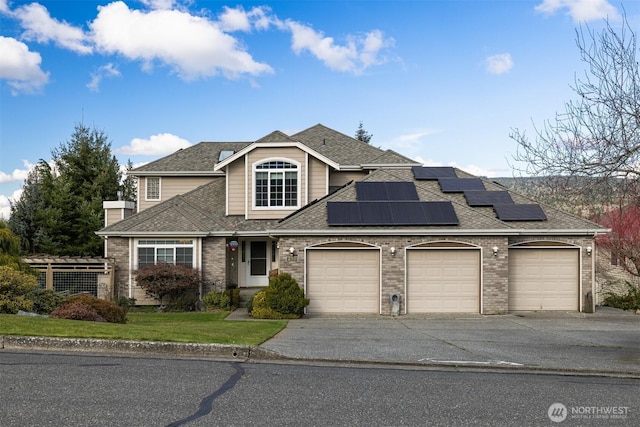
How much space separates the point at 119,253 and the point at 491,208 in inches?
574

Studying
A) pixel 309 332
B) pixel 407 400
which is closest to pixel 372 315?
pixel 309 332

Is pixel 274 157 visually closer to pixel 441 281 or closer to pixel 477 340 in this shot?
pixel 441 281

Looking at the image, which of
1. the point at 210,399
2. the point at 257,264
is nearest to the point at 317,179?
the point at 257,264

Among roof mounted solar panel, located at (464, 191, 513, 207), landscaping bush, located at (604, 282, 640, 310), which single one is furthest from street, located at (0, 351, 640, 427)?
landscaping bush, located at (604, 282, 640, 310)

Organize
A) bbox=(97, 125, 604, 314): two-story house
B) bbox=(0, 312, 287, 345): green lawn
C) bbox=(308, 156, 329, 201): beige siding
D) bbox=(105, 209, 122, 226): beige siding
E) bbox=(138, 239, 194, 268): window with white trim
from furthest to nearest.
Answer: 1. bbox=(105, 209, 122, 226): beige siding
2. bbox=(308, 156, 329, 201): beige siding
3. bbox=(138, 239, 194, 268): window with white trim
4. bbox=(97, 125, 604, 314): two-story house
5. bbox=(0, 312, 287, 345): green lawn

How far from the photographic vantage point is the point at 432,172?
24969 mm

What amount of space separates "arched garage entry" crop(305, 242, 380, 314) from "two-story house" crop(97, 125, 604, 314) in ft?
0.11

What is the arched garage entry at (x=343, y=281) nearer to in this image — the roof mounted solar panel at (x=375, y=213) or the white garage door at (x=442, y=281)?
the roof mounted solar panel at (x=375, y=213)

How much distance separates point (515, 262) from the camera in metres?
21.2

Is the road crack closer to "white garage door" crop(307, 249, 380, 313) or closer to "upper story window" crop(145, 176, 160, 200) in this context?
"white garage door" crop(307, 249, 380, 313)

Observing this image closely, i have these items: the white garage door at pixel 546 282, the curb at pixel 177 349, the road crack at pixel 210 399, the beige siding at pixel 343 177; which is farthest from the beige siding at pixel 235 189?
the road crack at pixel 210 399

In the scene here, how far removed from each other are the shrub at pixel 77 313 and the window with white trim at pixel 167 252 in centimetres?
773

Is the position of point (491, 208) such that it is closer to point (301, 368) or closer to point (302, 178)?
point (302, 178)

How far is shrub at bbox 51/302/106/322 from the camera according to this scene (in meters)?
15.1
